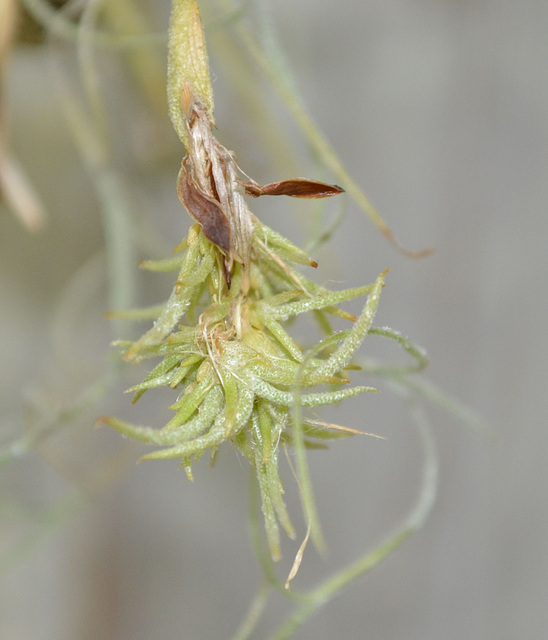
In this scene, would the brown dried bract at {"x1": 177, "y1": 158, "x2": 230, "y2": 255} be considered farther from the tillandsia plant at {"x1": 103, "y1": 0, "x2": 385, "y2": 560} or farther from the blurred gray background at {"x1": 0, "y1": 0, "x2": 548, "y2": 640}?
the blurred gray background at {"x1": 0, "y1": 0, "x2": 548, "y2": 640}

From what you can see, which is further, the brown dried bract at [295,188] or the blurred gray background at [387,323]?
the blurred gray background at [387,323]

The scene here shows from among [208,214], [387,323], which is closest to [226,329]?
[208,214]

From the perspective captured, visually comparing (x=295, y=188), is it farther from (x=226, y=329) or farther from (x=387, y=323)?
(x=387, y=323)

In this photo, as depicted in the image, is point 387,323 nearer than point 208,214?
No

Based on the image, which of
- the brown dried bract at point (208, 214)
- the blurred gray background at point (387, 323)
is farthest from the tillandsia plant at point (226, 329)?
the blurred gray background at point (387, 323)

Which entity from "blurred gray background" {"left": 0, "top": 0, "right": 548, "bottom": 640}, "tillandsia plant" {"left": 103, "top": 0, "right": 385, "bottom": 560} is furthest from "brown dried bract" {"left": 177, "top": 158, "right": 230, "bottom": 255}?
"blurred gray background" {"left": 0, "top": 0, "right": 548, "bottom": 640}

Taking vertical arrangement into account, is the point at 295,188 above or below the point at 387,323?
above

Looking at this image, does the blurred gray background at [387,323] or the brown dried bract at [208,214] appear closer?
the brown dried bract at [208,214]

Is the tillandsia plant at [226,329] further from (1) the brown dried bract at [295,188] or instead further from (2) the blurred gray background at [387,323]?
(2) the blurred gray background at [387,323]
